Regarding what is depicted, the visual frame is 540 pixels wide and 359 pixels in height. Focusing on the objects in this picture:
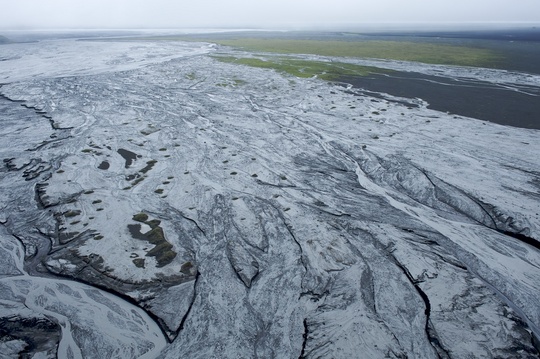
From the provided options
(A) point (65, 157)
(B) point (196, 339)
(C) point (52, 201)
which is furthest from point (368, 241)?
(A) point (65, 157)

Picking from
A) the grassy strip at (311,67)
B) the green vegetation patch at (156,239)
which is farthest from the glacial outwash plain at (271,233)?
the grassy strip at (311,67)

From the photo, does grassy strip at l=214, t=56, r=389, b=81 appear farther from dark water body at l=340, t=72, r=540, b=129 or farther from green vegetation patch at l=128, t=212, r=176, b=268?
green vegetation patch at l=128, t=212, r=176, b=268

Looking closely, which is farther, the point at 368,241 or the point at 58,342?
the point at 368,241

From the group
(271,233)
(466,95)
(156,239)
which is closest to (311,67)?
(466,95)

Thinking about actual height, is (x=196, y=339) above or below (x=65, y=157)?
below

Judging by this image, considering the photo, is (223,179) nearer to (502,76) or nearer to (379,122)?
(379,122)

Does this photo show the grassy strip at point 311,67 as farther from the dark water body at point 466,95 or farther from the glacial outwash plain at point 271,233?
the glacial outwash plain at point 271,233
